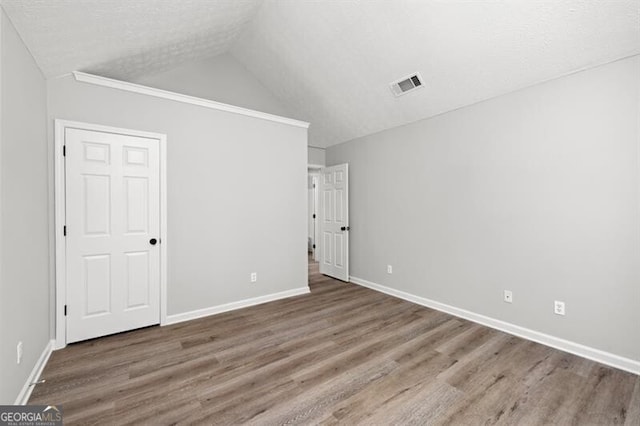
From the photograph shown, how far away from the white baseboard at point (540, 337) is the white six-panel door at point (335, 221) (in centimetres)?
132

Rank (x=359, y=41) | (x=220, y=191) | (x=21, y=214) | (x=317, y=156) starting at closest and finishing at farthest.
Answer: (x=21, y=214) < (x=359, y=41) < (x=220, y=191) < (x=317, y=156)

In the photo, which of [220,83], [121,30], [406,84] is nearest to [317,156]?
[220,83]

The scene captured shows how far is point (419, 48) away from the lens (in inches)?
110

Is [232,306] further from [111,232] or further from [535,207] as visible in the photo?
[535,207]

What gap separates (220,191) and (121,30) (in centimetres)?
176

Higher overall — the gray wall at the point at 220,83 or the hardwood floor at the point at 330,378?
the gray wall at the point at 220,83

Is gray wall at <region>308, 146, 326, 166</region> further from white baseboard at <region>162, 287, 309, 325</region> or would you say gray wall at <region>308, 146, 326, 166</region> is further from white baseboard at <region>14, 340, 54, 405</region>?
white baseboard at <region>14, 340, 54, 405</region>

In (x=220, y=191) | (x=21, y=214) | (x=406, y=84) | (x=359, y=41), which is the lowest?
(x=21, y=214)

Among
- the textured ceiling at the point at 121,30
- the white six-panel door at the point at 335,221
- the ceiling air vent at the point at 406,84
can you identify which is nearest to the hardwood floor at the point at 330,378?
the white six-panel door at the point at 335,221

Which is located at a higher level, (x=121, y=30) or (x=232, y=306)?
(x=121, y=30)

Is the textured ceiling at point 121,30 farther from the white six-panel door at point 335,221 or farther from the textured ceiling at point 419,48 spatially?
the white six-panel door at point 335,221

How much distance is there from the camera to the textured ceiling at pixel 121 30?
1.84 m

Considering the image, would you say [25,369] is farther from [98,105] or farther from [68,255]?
[98,105]

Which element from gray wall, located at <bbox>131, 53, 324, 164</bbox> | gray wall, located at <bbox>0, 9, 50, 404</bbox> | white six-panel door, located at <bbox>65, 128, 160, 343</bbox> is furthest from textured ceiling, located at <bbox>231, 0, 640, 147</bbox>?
gray wall, located at <bbox>0, 9, 50, 404</bbox>
